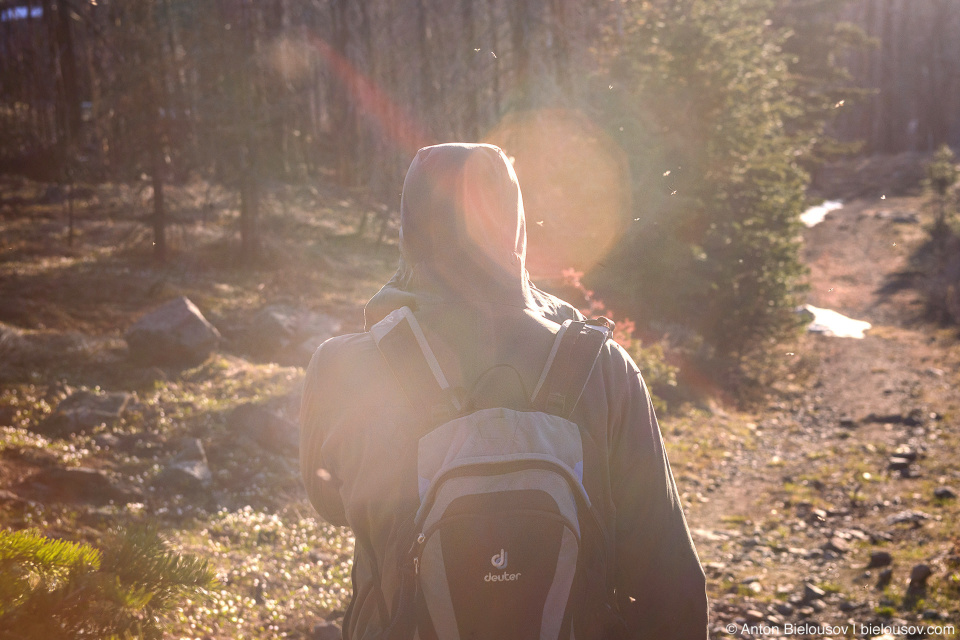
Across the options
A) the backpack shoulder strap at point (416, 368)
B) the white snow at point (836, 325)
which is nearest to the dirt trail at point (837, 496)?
the white snow at point (836, 325)

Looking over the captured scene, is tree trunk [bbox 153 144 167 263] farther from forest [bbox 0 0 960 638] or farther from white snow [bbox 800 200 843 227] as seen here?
white snow [bbox 800 200 843 227]

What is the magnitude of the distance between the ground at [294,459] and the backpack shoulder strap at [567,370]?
263 cm

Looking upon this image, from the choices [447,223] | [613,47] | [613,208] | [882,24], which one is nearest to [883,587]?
[447,223]

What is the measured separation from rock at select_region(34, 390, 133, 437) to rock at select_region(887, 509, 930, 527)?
8079 millimetres

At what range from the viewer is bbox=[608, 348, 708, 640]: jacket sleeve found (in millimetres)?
1903

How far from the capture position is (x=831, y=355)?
59.1 feet

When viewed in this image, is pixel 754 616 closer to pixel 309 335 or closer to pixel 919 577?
pixel 919 577

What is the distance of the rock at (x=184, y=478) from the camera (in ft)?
21.2

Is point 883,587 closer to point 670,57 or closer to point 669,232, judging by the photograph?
point 669,232

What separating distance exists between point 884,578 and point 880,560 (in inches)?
14.6

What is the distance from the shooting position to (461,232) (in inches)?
79.1

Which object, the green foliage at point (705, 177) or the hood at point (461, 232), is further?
the green foliage at point (705, 177)

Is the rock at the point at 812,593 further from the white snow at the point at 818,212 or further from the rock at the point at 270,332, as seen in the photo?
the white snow at the point at 818,212

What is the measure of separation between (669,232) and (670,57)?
3375mm
